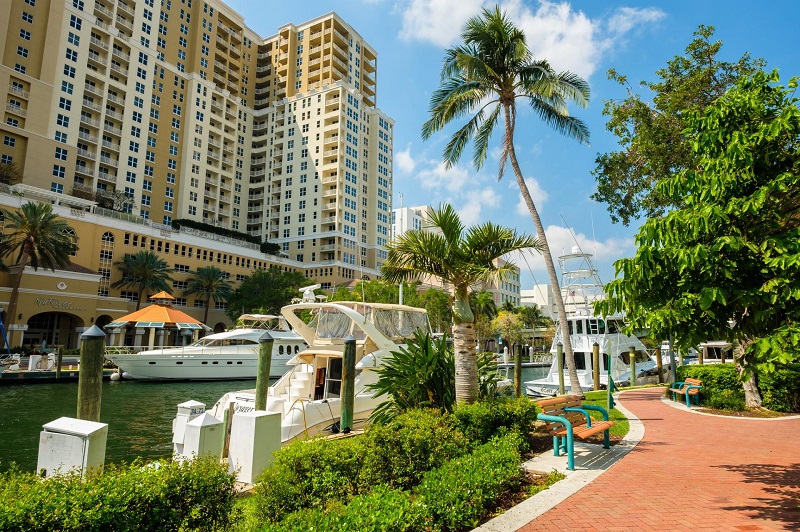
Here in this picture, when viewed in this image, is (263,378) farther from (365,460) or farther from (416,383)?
(365,460)

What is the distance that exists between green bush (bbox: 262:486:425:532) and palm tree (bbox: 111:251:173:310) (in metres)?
57.3

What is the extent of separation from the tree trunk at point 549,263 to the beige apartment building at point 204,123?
144 feet

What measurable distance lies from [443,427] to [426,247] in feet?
13.3

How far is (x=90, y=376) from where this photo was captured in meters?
7.69

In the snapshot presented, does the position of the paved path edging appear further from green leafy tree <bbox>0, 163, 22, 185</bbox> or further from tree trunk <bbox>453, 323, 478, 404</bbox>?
green leafy tree <bbox>0, 163, 22, 185</bbox>

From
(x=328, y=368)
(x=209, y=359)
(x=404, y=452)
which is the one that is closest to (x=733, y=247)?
(x=404, y=452)

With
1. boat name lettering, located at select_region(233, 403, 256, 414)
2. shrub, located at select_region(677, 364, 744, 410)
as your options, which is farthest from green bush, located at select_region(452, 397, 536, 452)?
shrub, located at select_region(677, 364, 744, 410)

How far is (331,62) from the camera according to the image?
3364 inches

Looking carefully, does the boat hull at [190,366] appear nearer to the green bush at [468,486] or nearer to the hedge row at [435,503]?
the green bush at [468,486]

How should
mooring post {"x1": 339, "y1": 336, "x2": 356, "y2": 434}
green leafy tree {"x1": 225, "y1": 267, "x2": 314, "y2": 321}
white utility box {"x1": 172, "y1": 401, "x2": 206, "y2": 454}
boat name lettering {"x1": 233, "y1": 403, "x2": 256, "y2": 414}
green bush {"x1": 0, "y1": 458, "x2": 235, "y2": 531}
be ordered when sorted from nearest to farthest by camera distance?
green bush {"x1": 0, "y1": 458, "x2": 235, "y2": 531} → white utility box {"x1": 172, "y1": 401, "x2": 206, "y2": 454} → mooring post {"x1": 339, "y1": 336, "x2": 356, "y2": 434} → boat name lettering {"x1": 233, "y1": 403, "x2": 256, "y2": 414} → green leafy tree {"x1": 225, "y1": 267, "x2": 314, "y2": 321}

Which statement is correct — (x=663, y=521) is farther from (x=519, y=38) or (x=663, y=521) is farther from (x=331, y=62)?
(x=331, y=62)

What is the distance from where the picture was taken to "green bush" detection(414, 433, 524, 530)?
5.05 meters

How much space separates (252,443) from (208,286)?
58022 millimetres

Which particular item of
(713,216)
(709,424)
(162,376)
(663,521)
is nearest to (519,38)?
(709,424)
